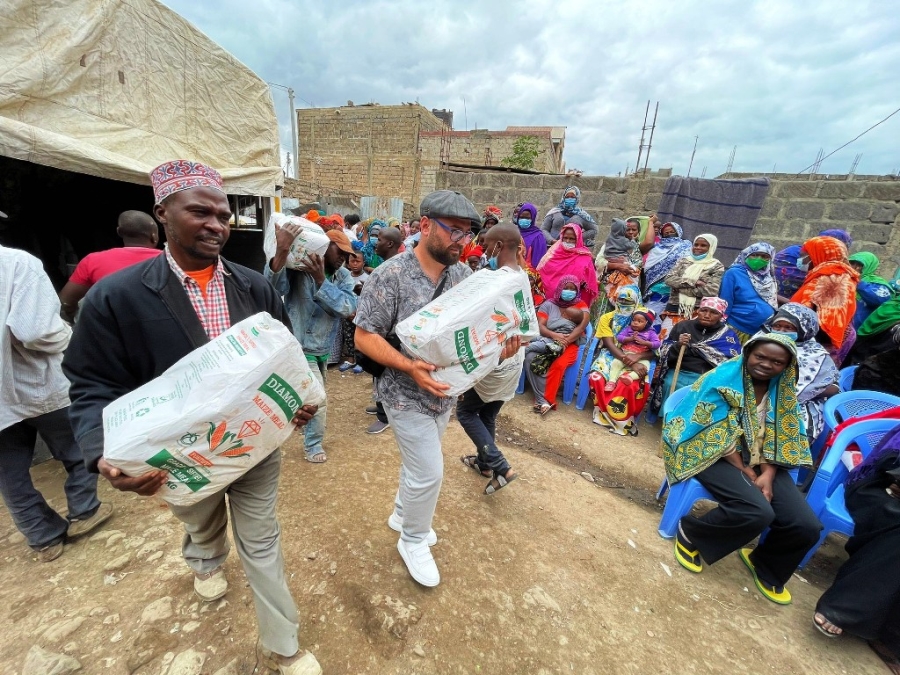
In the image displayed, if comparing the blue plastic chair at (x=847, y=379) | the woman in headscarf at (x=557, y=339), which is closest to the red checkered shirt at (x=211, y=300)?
the woman in headscarf at (x=557, y=339)

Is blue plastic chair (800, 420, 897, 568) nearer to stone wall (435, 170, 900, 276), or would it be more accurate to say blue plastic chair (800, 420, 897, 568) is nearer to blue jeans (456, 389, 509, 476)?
blue jeans (456, 389, 509, 476)

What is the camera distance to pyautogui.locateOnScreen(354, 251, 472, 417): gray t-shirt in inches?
73.5

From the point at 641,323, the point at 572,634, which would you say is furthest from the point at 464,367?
the point at 641,323

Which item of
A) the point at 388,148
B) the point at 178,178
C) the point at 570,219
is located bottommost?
the point at 178,178

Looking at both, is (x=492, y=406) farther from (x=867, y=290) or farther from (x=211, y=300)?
(x=867, y=290)

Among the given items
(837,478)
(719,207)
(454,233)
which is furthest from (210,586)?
(719,207)

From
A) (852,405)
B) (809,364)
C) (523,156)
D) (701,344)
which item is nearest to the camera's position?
(852,405)

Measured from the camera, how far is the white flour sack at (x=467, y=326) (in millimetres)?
1640

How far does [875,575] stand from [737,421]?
97cm

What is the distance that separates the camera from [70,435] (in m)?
2.28

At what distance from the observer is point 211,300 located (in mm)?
1493

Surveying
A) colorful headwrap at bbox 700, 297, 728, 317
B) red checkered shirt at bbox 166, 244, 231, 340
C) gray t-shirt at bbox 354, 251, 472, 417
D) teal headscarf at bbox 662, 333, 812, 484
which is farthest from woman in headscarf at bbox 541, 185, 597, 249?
red checkered shirt at bbox 166, 244, 231, 340

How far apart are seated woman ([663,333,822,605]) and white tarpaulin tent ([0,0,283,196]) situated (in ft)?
16.4

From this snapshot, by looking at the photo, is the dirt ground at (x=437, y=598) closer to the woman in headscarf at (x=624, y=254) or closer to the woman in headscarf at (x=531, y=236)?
the woman in headscarf at (x=624, y=254)
